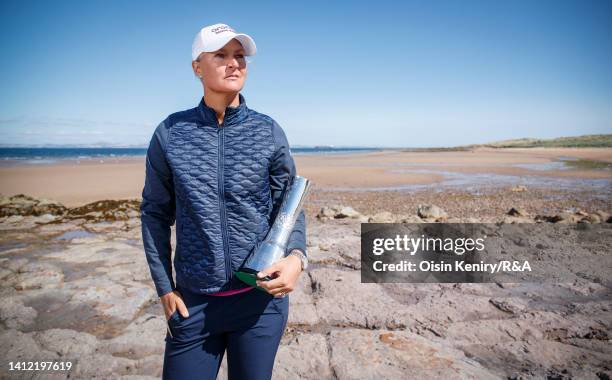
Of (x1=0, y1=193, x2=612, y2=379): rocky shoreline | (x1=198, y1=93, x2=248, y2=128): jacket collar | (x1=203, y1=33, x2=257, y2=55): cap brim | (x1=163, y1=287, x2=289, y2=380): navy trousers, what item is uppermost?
(x1=203, y1=33, x2=257, y2=55): cap brim

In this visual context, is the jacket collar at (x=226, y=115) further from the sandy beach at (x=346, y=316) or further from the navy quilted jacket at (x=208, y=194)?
the sandy beach at (x=346, y=316)

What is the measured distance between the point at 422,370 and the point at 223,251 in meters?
1.95

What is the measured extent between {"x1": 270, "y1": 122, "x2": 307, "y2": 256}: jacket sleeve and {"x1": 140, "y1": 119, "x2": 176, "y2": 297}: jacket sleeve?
0.52 m

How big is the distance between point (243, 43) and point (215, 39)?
0.14 m

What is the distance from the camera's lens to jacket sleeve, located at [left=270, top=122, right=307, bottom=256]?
68.3 inches

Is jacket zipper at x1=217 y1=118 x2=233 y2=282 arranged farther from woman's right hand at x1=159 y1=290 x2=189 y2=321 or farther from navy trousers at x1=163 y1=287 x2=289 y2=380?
woman's right hand at x1=159 y1=290 x2=189 y2=321

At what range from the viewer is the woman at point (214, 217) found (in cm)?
164

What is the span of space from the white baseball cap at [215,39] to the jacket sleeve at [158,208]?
0.41 m

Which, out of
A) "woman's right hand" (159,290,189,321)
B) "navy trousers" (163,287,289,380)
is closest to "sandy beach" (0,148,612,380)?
"navy trousers" (163,287,289,380)

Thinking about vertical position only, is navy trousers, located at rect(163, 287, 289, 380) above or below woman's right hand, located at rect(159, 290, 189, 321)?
below

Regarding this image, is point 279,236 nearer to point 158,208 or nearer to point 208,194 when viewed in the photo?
point 208,194

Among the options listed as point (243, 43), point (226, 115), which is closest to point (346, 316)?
point (226, 115)

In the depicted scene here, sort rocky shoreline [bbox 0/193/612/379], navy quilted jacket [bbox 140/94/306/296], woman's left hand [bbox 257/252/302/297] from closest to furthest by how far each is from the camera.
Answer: woman's left hand [bbox 257/252/302/297]
navy quilted jacket [bbox 140/94/306/296]
rocky shoreline [bbox 0/193/612/379]

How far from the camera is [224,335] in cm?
178
